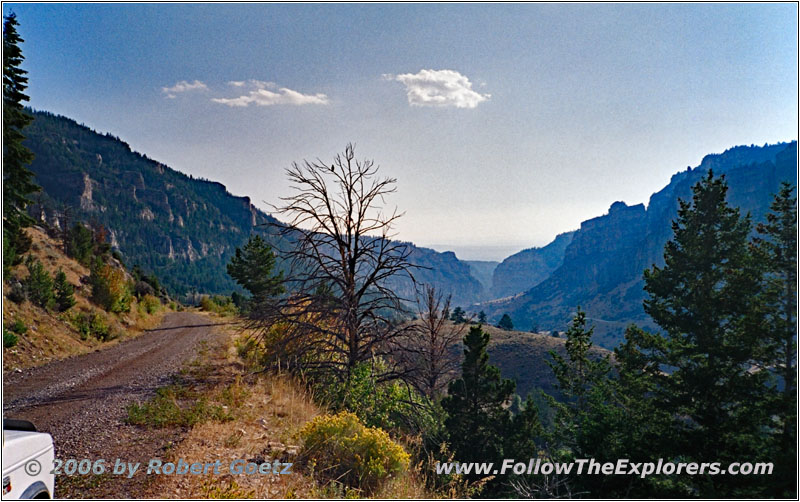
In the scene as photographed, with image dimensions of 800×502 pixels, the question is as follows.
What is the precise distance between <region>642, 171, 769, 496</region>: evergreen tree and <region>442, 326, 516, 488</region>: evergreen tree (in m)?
6.99

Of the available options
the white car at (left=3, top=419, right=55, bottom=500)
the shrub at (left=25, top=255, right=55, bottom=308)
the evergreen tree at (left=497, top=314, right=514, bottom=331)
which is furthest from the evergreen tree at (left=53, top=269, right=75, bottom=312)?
the evergreen tree at (left=497, top=314, right=514, bottom=331)

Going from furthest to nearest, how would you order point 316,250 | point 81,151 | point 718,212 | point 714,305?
1. point 81,151
2. point 718,212
3. point 714,305
4. point 316,250

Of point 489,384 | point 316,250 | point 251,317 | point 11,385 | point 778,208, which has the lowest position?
point 489,384

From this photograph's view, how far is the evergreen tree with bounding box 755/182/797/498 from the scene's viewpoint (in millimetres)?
Result: 8359

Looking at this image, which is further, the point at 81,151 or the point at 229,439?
the point at 81,151

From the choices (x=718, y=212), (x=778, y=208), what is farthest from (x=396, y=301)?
(x=718, y=212)

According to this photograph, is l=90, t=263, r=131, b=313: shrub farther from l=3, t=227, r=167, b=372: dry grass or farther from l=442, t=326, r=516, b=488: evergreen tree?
l=442, t=326, r=516, b=488: evergreen tree

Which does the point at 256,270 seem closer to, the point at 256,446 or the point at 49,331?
the point at 49,331

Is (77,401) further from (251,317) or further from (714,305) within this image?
(714,305)

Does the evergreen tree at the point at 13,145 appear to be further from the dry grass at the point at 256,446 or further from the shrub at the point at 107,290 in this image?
the dry grass at the point at 256,446

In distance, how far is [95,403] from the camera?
8281mm

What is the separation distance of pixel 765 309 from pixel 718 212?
521 centimetres

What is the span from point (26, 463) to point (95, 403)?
6.07 metres

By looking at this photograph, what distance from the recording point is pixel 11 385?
32.8ft
